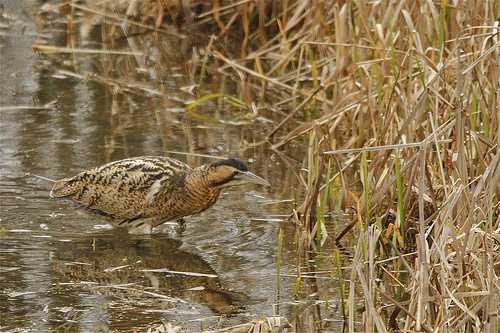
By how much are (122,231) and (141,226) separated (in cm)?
19

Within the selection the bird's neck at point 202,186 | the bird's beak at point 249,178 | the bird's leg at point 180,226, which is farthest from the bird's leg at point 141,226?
the bird's beak at point 249,178

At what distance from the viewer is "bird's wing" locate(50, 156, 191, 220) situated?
9.56 meters

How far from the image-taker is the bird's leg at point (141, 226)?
959cm

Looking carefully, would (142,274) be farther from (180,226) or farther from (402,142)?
(402,142)

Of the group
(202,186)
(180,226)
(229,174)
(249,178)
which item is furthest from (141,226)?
(249,178)

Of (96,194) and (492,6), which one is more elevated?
(492,6)

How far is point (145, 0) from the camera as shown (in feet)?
48.5

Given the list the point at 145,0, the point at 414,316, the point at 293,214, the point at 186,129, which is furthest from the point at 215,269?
the point at 145,0

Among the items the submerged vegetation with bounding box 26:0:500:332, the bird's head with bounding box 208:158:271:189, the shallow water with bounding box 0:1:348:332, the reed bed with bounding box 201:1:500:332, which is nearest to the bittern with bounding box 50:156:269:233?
the bird's head with bounding box 208:158:271:189

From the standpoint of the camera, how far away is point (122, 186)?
31.5ft

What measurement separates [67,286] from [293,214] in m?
1.83

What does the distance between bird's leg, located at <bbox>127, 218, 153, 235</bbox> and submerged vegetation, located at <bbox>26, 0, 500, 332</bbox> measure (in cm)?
105

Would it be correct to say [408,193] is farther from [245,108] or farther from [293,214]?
[245,108]

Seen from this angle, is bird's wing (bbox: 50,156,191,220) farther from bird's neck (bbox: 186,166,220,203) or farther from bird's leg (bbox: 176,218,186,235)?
bird's leg (bbox: 176,218,186,235)
